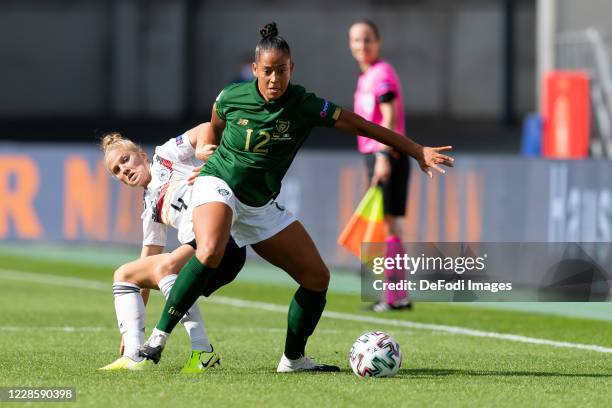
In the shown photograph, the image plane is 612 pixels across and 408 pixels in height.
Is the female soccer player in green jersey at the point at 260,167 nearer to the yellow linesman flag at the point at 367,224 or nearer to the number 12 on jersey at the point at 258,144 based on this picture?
the number 12 on jersey at the point at 258,144

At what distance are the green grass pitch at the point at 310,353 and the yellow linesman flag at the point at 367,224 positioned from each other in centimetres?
58

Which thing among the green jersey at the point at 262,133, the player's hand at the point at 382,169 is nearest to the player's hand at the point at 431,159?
the green jersey at the point at 262,133

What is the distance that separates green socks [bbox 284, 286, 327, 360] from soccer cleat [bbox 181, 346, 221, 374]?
428 millimetres

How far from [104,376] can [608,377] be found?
2.67 m

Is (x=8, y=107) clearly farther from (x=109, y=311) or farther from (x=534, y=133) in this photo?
(x=109, y=311)

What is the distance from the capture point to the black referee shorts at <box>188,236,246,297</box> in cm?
840

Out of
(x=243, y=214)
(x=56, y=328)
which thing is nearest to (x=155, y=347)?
(x=243, y=214)

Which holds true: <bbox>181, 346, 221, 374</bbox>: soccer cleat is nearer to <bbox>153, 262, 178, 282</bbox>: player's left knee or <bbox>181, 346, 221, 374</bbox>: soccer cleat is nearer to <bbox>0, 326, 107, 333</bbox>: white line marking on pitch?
<bbox>153, 262, 178, 282</bbox>: player's left knee

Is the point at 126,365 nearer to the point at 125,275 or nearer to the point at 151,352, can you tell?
the point at 151,352

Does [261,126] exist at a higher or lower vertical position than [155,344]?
higher

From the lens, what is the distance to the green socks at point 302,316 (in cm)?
841

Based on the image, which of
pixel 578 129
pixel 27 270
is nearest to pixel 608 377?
pixel 27 270

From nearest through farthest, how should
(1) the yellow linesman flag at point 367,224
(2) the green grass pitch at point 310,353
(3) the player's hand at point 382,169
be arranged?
(2) the green grass pitch at point 310,353 < (3) the player's hand at point 382,169 < (1) the yellow linesman flag at point 367,224

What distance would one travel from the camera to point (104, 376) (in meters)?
8.22
